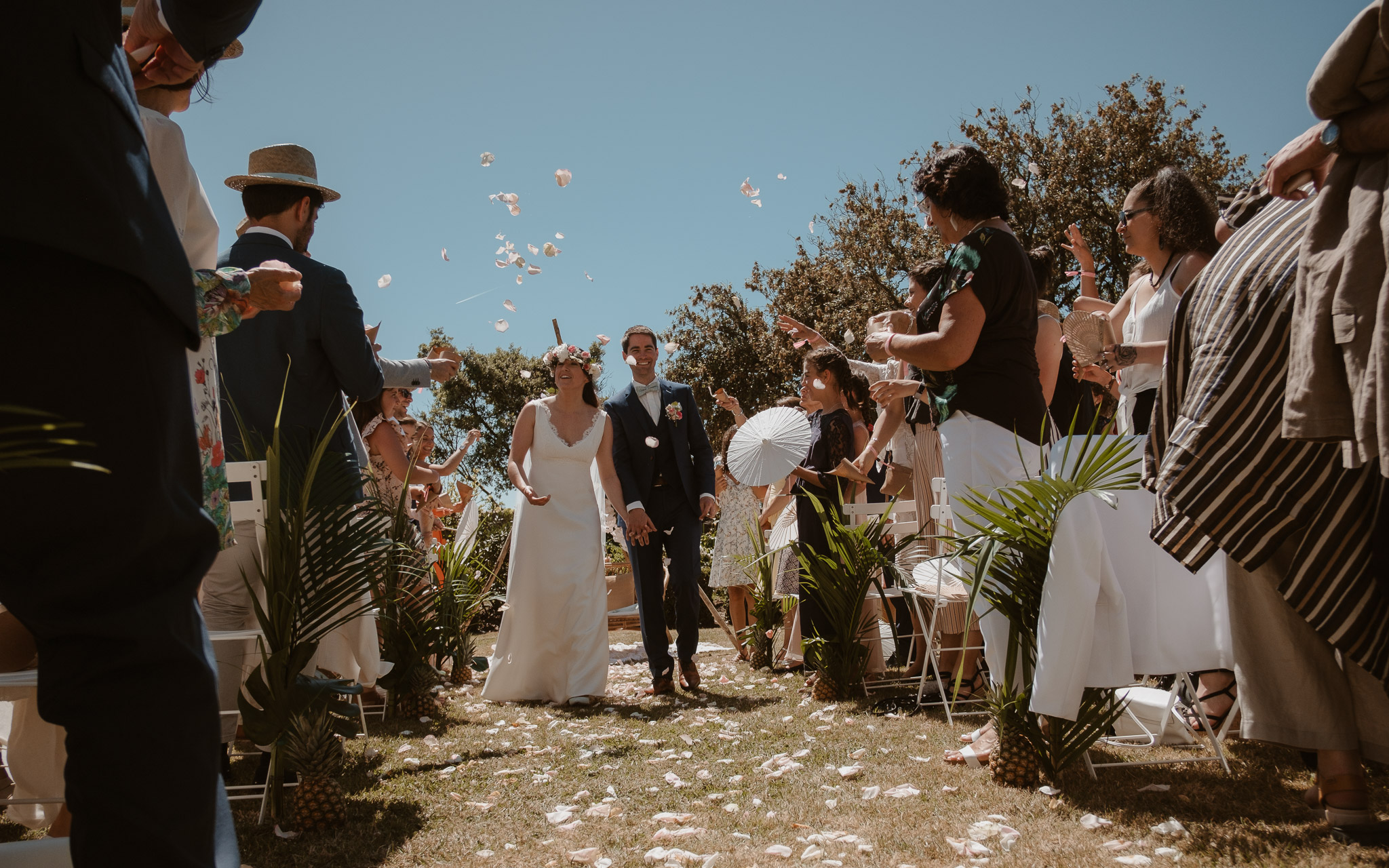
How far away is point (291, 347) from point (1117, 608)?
10.5ft

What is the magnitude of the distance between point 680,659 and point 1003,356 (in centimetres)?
377

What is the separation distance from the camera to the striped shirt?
237 centimetres

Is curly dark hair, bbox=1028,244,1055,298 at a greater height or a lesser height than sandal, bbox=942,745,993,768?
greater

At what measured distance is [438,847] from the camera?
→ 291 centimetres

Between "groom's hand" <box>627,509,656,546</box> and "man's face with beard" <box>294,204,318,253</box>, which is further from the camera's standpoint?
"groom's hand" <box>627,509,656,546</box>

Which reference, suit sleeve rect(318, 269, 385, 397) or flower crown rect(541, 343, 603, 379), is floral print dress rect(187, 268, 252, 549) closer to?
suit sleeve rect(318, 269, 385, 397)

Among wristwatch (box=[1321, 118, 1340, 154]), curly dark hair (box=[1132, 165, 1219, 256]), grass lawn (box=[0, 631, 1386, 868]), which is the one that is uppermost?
curly dark hair (box=[1132, 165, 1219, 256])

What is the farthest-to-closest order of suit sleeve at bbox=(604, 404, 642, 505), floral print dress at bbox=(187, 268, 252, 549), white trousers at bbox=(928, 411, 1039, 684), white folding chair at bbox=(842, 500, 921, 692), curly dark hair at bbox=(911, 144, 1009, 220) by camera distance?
suit sleeve at bbox=(604, 404, 642, 505) < white folding chair at bbox=(842, 500, 921, 692) < curly dark hair at bbox=(911, 144, 1009, 220) < white trousers at bbox=(928, 411, 1039, 684) < floral print dress at bbox=(187, 268, 252, 549)

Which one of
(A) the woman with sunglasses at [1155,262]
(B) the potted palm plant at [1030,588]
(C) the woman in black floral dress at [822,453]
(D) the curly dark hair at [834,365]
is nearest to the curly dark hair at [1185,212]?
(A) the woman with sunglasses at [1155,262]

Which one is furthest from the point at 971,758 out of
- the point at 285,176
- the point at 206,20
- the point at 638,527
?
the point at 285,176

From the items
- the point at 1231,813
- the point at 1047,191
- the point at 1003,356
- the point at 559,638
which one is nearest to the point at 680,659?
the point at 559,638

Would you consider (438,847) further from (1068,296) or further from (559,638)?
(1068,296)

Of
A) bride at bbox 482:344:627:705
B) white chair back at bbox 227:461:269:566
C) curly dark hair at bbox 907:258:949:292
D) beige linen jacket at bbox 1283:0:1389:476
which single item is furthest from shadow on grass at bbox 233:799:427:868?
curly dark hair at bbox 907:258:949:292

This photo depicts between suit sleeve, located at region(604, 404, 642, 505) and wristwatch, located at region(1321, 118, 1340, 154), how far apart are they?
202 inches
